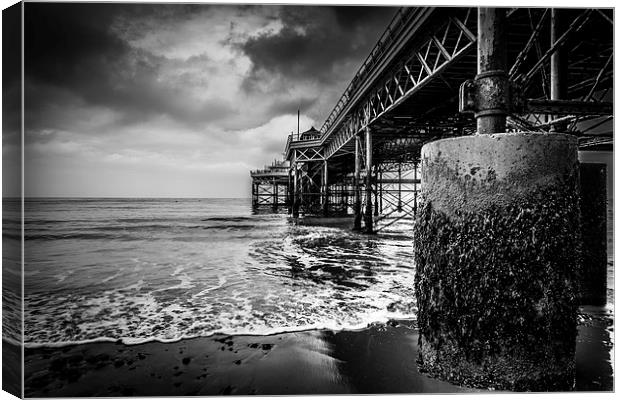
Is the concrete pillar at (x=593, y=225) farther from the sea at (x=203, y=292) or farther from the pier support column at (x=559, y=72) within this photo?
the sea at (x=203, y=292)

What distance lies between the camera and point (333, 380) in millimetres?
2658

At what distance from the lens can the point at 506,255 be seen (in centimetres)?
185

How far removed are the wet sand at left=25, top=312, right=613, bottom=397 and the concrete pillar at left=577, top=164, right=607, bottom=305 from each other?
23.7 inches

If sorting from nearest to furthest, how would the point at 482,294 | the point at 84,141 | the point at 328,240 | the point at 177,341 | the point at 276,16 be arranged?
the point at 482,294 < the point at 177,341 < the point at 276,16 < the point at 84,141 < the point at 328,240

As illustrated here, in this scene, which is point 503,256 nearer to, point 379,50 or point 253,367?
point 253,367

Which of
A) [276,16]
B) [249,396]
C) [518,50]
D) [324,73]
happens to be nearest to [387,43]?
[518,50]

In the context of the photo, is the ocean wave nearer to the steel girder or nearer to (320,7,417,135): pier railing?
(320,7,417,135): pier railing

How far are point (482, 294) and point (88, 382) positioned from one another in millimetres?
2614

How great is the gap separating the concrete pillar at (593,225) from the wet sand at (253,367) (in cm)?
60

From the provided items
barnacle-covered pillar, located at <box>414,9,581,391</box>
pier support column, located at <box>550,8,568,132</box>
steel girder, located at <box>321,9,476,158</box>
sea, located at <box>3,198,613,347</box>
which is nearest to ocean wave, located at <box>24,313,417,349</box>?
sea, located at <box>3,198,613,347</box>

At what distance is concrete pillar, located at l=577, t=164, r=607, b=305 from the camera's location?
12.1 ft

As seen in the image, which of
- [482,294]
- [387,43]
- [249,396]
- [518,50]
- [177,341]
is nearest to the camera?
[482,294]

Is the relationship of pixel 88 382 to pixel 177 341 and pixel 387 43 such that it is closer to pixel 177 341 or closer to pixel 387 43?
pixel 177 341

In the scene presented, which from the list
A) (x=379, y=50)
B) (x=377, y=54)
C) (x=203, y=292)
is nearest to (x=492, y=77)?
(x=203, y=292)
